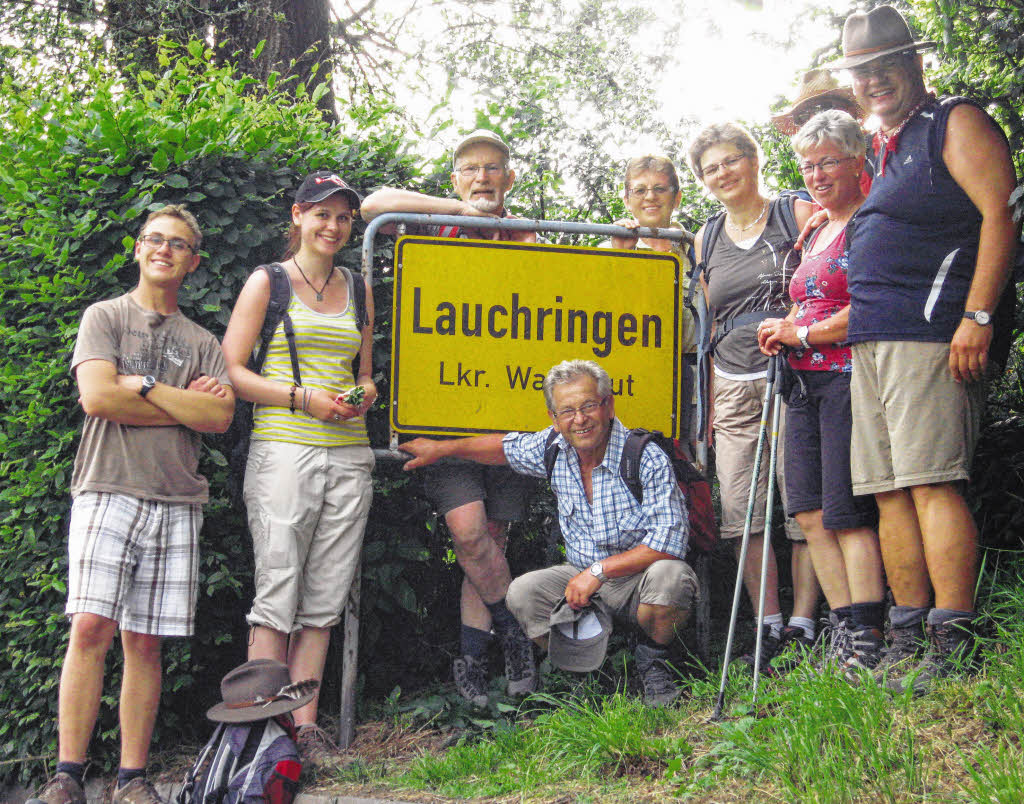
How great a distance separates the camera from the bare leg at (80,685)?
146 inches

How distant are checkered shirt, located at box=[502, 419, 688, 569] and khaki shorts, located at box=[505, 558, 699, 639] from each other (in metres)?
0.08

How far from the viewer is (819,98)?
5254mm

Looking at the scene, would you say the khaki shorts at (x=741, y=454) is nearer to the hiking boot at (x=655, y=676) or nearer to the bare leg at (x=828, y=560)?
the bare leg at (x=828, y=560)

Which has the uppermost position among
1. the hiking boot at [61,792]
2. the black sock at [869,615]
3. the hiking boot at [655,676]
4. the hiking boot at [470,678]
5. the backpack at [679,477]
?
the backpack at [679,477]

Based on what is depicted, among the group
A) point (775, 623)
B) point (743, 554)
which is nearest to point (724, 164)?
point (743, 554)

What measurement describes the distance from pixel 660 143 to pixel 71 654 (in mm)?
9876

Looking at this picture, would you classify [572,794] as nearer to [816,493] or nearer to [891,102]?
[816,493]

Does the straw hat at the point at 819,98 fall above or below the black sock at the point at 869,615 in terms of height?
above

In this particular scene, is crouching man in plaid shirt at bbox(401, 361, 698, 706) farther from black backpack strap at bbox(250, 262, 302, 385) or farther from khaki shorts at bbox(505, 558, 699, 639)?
black backpack strap at bbox(250, 262, 302, 385)

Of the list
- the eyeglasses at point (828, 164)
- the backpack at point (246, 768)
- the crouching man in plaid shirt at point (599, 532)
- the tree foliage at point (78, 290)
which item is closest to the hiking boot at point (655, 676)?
the crouching man in plaid shirt at point (599, 532)

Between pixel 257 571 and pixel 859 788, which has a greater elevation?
pixel 257 571

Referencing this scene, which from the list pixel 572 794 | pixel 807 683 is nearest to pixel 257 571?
pixel 572 794

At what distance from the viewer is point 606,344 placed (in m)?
4.72

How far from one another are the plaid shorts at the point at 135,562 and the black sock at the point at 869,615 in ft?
8.29
